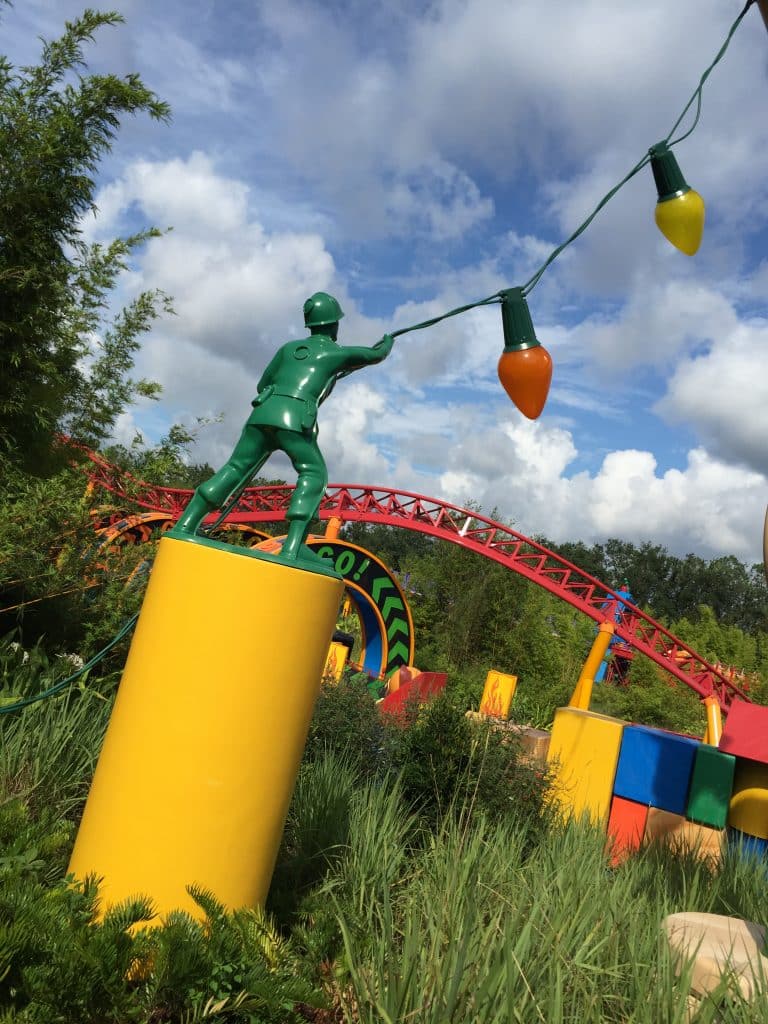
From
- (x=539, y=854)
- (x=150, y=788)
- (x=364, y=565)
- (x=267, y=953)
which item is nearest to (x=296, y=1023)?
(x=267, y=953)

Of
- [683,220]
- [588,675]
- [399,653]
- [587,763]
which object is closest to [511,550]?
[399,653]

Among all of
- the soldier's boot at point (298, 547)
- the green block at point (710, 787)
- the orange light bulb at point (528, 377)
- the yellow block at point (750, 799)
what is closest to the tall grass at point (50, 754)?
the soldier's boot at point (298, 547)

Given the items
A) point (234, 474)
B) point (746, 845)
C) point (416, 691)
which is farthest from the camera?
point (416, 691)

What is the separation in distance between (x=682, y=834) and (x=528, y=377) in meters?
3.39

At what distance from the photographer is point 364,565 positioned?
11.7 metres

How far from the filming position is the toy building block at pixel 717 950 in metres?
2.11

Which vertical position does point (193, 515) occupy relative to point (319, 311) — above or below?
below

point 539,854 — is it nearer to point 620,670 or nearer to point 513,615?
point 513,615

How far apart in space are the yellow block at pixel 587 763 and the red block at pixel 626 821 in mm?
63

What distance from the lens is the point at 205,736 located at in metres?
2.30

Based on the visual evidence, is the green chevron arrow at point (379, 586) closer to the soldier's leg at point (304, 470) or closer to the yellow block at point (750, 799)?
the yellow block at point (750, 799)

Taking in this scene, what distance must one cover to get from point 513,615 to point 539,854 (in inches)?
533

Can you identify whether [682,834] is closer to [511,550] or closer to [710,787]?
[710,787]

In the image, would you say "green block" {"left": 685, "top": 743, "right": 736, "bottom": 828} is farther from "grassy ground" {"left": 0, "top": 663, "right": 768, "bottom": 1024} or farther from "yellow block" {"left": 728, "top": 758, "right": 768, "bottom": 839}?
"grassy ground" {"left": 0, "top": 663, "right": 768, "bottom": 1024}
